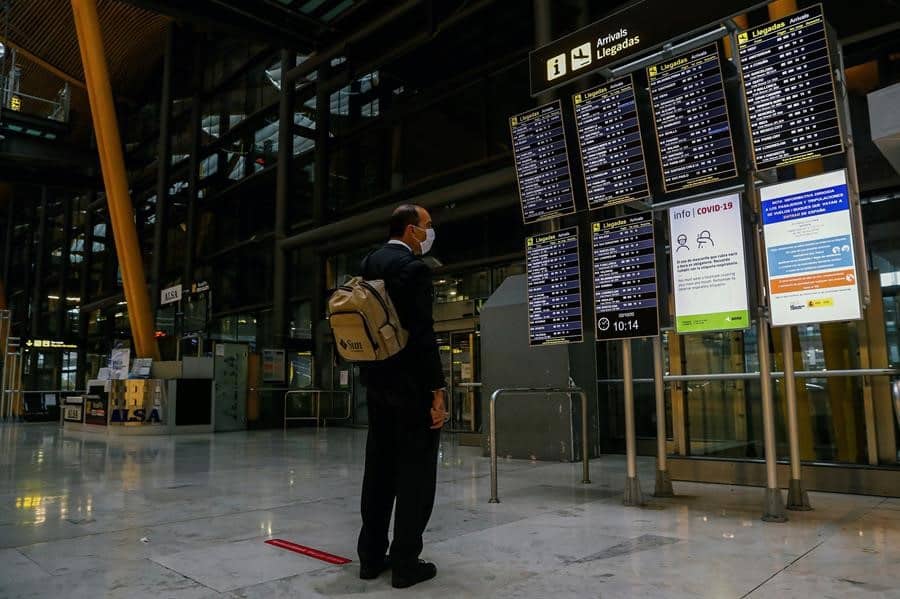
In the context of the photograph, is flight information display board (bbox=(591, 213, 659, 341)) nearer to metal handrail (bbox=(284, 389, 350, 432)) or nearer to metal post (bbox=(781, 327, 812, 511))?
metal post (bbox=(781, 327, 812, 511))

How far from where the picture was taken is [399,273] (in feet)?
9.43

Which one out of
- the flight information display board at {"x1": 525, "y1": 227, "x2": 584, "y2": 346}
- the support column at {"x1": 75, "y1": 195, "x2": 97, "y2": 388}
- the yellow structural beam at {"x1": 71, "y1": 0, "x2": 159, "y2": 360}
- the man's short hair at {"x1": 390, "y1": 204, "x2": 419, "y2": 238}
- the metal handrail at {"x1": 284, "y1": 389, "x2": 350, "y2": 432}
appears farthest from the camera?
the support column at {"x1": 75, "y1": 195, "x2": 97, "y2": 388}

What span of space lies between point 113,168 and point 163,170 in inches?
298

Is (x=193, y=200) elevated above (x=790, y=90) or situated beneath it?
elevated above

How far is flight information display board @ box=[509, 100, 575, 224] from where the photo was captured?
17.5 ft

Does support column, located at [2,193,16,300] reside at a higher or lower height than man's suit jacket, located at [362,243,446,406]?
higher

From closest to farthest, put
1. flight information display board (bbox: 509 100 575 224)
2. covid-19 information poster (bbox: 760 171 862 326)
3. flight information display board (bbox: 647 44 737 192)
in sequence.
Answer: covid-19 information poster (bbox: 760 171 862 326), flight information display board (bbox: 647 44 737 192), flight information display board (bbox: 509 100 575 224)

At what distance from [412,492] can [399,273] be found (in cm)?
95

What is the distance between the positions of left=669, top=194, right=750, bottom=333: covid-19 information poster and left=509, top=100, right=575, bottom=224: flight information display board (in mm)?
967

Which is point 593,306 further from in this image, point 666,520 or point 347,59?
point 347,59

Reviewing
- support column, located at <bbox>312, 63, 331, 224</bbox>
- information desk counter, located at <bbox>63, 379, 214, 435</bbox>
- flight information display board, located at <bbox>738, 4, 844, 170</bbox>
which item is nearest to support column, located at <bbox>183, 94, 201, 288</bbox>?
support column, located at <bbox>312, 63, 331, 224</bbox>

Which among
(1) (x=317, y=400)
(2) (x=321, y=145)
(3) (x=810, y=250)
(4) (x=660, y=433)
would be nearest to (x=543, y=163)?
(3) (x=810, y=250)

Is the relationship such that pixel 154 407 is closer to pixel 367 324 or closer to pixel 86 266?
pixel 367 324

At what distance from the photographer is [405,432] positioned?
2836 millimetres
